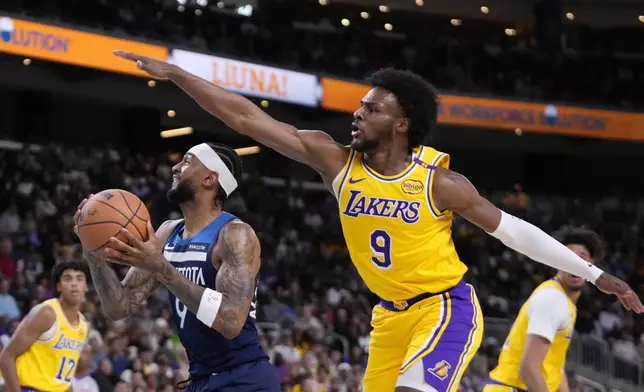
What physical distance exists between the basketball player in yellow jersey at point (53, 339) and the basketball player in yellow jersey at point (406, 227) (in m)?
3.10

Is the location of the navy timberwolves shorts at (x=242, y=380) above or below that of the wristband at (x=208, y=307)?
below

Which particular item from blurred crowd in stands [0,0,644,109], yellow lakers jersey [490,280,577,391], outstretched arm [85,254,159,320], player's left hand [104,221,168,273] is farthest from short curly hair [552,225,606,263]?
blurred crowd in stands [0,0,644,109]

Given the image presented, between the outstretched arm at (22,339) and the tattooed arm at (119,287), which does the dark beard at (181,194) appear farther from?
the outstretched arm at (22,339)

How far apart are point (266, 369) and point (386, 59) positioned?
20.1 m

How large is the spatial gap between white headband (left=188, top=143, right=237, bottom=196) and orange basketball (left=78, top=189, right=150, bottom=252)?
496mm

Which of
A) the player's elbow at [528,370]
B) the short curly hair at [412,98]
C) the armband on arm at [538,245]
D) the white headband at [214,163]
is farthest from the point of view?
the player's elbow at [528,370]

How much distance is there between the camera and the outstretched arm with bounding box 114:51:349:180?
496 cm

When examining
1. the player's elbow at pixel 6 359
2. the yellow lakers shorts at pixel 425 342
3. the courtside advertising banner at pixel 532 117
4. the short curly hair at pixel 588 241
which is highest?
the courtside advertising banner at pixel 532 117

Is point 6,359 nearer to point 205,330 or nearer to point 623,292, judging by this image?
point 205,330

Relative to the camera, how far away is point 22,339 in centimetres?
759

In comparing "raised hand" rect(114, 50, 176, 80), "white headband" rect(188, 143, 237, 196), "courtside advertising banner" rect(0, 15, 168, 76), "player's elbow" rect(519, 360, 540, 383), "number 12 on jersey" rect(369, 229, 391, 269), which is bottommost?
"player's elbow" rect(519, 360, 540, 383)

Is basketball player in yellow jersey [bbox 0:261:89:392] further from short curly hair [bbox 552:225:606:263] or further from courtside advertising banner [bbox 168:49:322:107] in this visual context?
courtside advertising banner [bbox 168:49:322:107]

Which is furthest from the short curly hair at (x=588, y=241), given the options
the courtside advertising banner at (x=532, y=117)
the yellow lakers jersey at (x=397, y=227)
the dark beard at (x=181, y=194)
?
the courtside advertising banner at (x=532, y=117)

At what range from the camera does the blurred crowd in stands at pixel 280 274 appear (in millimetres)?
12047
